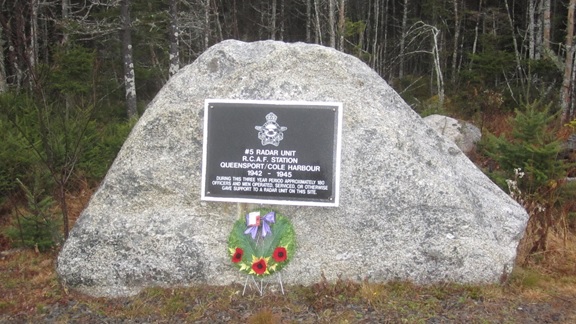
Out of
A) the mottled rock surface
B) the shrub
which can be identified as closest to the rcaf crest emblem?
the shrub

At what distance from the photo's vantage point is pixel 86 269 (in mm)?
4004

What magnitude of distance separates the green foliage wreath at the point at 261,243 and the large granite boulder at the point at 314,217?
0.08 meters

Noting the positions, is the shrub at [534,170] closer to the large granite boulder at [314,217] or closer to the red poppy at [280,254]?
the large granite boulder at [314,217]

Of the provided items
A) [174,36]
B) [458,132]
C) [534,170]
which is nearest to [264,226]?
[534,170]

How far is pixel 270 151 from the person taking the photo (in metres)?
4.03

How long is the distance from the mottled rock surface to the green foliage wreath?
5.79 metres

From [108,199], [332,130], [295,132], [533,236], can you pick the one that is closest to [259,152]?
[295,132]

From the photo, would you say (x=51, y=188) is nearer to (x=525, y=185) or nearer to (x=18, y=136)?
(x=18, y=136)

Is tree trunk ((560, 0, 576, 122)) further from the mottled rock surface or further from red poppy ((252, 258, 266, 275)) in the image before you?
red poppy ((252, 258, 266, 275))

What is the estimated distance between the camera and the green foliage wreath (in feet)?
13.0

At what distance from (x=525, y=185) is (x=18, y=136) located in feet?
21.6

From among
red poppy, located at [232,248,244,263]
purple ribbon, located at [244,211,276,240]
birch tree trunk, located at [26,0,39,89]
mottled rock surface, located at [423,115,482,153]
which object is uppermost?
birch tree trunk, located at [26,0,39,89]

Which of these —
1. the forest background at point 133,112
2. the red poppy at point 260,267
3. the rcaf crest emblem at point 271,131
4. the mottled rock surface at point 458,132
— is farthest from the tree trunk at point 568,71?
the red poppy at point 260,267

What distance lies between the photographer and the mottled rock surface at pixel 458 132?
9273 mm
